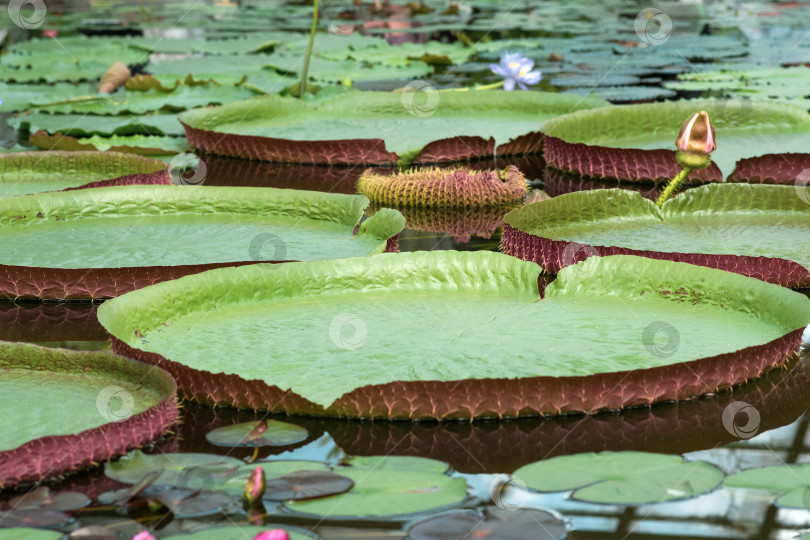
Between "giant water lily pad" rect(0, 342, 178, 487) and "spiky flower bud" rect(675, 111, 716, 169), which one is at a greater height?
"spiky flower bud" rect(675, 111, 716, 169)

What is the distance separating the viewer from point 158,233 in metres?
3.87

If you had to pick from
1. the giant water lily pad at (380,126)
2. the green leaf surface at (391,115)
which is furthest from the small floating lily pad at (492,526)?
the green leaf surface at (391,115)

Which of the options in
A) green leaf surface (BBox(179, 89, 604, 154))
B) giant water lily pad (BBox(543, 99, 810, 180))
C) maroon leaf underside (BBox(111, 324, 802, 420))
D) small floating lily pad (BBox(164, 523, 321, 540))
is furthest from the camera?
green leaf surface (BBox(179, 89, 604, 154))

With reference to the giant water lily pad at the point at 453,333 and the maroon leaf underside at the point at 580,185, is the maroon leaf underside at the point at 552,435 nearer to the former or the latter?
the giant water lily pad at the point at 453,333

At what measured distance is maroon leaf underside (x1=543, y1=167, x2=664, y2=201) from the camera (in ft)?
15.8

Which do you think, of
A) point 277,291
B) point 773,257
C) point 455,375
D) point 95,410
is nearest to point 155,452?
point 95,410

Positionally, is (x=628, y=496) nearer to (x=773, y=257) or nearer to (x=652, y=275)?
(x=652, y=275)

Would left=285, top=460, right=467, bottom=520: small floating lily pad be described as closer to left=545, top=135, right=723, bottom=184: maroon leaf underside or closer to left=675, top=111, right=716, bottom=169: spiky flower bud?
left=675, top=111, right=716, bottom=169: spiky flower bud

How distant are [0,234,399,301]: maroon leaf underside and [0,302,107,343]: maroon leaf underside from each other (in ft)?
0.12

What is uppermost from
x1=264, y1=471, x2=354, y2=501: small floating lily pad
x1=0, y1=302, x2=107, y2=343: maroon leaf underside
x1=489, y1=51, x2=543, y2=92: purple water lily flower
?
x1=489, y1=51, x2=543, y2=92: purple water lily flower

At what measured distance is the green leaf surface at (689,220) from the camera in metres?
3.59

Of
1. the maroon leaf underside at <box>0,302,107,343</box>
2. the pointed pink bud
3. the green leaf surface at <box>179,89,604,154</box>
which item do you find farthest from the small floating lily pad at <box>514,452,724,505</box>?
the green leaf surface at <box>179,89,604,154</box>

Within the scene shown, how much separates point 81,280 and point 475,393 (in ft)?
4.84

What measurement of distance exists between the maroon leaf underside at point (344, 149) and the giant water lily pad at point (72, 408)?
2901 mm
